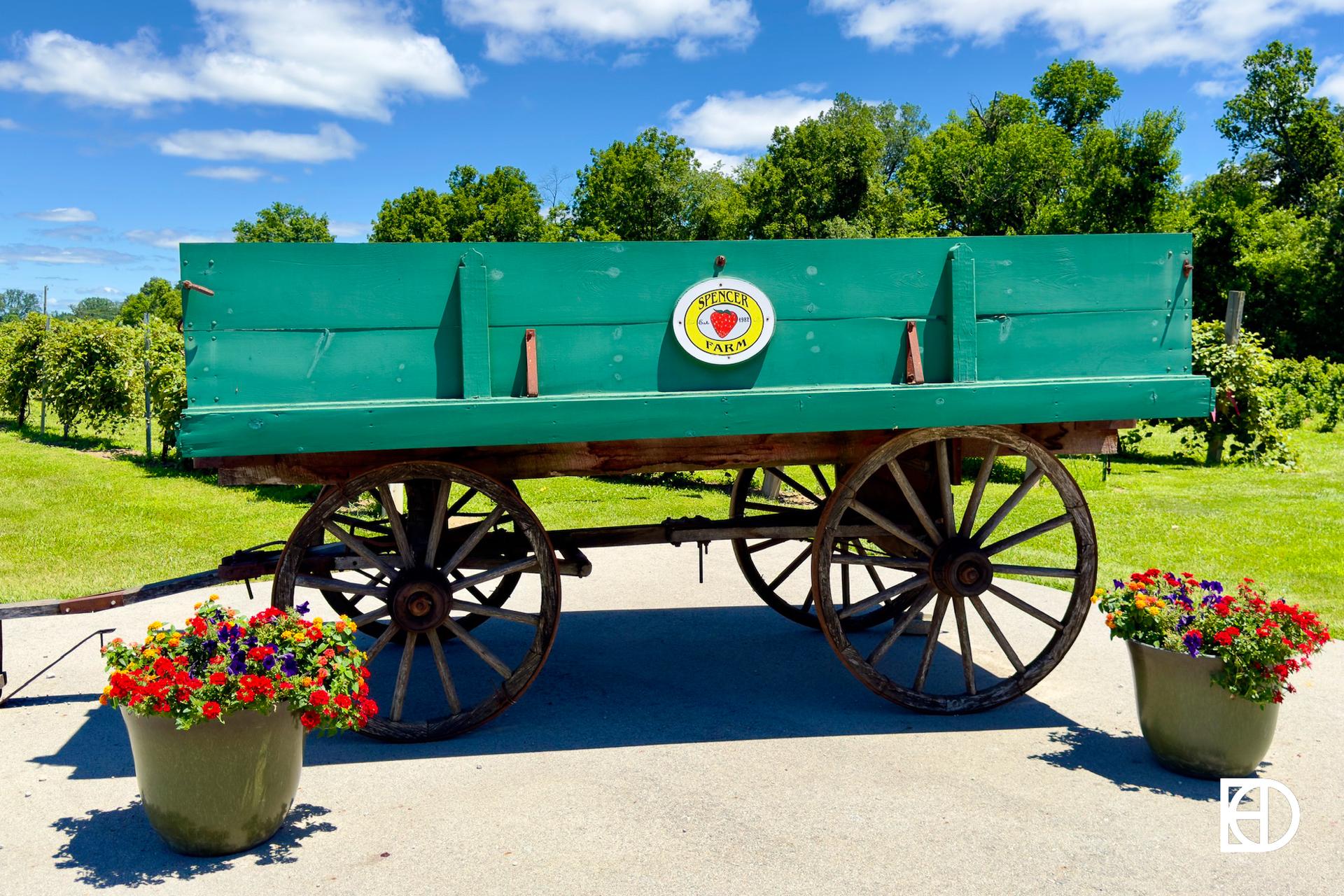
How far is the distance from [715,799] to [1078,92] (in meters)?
46.1

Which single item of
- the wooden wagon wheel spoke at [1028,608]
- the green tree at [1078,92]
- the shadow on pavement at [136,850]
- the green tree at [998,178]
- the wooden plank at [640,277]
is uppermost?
the green tree at [1078,92]

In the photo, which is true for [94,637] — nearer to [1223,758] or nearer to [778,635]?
[778,635]

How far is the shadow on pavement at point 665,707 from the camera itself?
5.00 m

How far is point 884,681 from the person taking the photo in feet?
17.2

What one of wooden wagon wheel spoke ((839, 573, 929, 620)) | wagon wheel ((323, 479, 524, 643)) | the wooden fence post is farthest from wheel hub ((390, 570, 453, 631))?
the wooden fence post

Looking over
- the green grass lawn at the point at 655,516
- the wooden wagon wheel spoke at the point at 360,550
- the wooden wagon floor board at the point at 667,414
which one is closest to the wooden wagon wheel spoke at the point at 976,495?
the wooden wagon floor board at the point at 667,414

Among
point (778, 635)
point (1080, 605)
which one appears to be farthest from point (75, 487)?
point (1080, 605)

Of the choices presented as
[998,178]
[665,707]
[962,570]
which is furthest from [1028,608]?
[998,178]

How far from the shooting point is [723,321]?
4.75 meters

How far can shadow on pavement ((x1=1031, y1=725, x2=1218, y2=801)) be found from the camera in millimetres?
4426

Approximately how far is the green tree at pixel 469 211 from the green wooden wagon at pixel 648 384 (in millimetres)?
50283

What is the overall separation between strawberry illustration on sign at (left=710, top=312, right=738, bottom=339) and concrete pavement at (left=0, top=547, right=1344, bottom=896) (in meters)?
1.92

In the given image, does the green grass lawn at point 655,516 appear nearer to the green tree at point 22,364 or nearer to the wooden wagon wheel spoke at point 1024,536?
the wooden wagon wheel spoke at point 1024,536

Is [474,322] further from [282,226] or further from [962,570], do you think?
[282,226]
